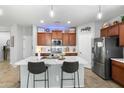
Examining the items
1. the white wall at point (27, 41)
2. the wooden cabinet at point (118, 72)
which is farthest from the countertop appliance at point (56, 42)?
the wooden cabinet at point (118, 72)

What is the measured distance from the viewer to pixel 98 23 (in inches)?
315

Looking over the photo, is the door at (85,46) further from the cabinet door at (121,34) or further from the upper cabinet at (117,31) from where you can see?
the cabinet door at (121,34)

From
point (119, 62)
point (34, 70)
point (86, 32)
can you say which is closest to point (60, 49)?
point (86, 32)

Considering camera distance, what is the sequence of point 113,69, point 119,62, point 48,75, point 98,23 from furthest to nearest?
point 98,23 < point 113,69 < point 119,62 < point 48,75

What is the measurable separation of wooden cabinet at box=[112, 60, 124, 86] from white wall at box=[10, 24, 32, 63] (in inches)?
226

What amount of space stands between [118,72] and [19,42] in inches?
250

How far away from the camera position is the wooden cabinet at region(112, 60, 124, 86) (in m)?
4.96

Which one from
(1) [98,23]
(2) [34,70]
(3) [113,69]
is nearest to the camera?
(2) [34,70]

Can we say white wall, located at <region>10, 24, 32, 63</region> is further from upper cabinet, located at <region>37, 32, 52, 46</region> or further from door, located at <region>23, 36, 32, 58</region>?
upper cabinet, located at <region>37, 32, 52, 46</region>

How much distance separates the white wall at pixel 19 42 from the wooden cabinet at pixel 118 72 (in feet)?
18.8

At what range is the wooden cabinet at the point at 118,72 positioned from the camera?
4964 mm

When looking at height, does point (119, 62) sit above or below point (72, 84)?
above
